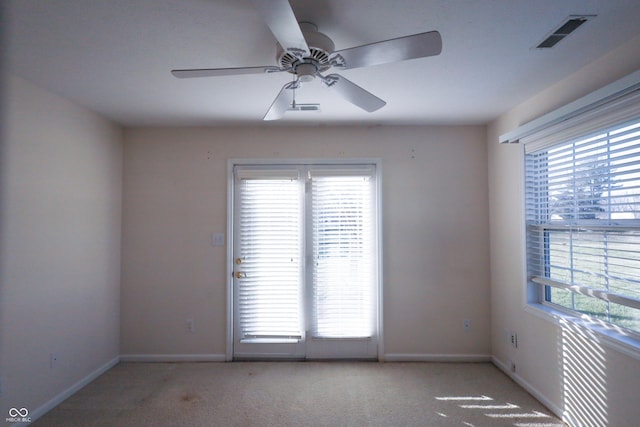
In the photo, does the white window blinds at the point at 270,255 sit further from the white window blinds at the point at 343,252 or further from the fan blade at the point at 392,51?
Answer: the fan blade at the point at 392,51

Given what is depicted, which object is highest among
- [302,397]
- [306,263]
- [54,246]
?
[54,246]

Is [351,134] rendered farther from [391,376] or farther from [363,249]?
[391,376]

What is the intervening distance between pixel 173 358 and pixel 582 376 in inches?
134

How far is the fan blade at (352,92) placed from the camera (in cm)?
169

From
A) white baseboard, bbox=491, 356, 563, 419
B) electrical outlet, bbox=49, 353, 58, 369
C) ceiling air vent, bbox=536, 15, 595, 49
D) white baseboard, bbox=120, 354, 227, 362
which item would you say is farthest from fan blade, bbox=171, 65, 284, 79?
white baseboard, bbox=491, 356, 563, 419

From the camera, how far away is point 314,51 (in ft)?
4.99

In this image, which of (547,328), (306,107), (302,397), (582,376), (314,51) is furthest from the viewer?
(306,107)

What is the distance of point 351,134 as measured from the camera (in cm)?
331

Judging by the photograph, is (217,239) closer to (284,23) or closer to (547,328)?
(284,23)

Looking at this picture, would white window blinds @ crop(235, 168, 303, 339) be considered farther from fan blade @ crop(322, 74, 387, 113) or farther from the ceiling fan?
the ceiling fan

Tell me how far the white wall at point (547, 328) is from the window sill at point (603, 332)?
0.04 meters

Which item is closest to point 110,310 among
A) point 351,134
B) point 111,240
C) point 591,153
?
point 111,240
